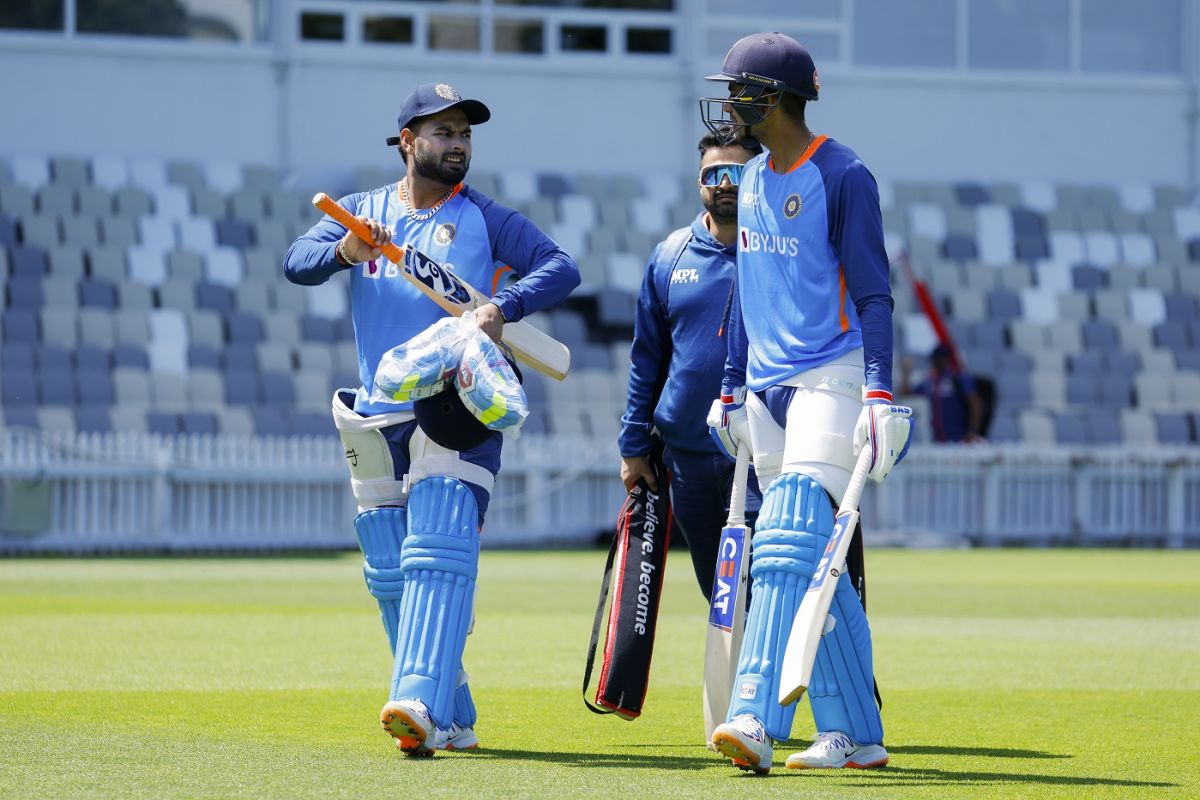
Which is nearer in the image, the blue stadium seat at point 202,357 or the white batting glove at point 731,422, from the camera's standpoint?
the white batting glove at point 731,422

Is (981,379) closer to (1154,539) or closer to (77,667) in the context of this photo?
(1154,539)

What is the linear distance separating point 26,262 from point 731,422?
615 inches

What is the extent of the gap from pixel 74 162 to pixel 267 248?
104 inches

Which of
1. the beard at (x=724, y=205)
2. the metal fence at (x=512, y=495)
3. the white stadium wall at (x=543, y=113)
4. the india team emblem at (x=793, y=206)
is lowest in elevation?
the metal fence at (x=512, y=495)

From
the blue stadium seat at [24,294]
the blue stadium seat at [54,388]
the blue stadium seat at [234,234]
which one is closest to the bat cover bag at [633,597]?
the blue stadium seat at [54,388]

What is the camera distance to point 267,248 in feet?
68.3

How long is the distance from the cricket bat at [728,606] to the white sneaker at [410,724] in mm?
923

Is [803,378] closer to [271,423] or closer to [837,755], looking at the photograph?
[837,755]

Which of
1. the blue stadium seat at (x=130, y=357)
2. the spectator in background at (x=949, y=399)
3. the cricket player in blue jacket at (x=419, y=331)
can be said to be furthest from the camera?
the spectator in background at (x=949, y=399)

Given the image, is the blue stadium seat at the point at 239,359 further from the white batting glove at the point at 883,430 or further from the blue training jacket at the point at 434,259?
the white batting glove at the point at 883,430

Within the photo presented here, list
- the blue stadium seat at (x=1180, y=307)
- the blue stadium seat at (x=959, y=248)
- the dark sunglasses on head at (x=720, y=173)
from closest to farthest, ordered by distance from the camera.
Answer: the dark sunglasses on head at (x=720, y=173) < the blue stadium seat at (x=1180, y=307) < the blue stadium seat at (x=959, y=248)

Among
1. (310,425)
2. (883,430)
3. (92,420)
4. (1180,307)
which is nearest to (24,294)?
(92,420)

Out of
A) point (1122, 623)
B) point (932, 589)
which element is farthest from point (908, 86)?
point (1122, 623)

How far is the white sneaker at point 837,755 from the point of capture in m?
5.30
